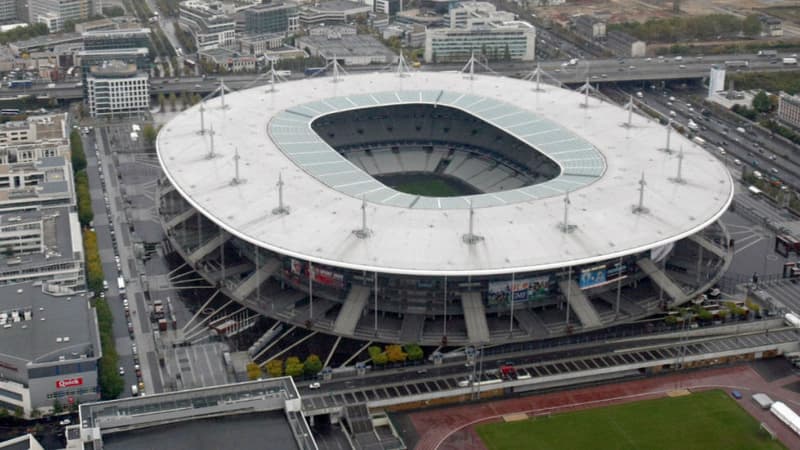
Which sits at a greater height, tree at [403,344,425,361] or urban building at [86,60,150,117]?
urban building at [86,60,150,117]

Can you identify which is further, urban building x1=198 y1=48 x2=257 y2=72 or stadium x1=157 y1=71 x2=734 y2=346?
urban building x1=198 y1=48 x2=257 y2=72

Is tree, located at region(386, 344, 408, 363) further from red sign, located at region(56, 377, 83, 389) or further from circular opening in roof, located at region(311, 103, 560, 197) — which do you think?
circular opening in roof, located at region(311, 103, 560, 197)

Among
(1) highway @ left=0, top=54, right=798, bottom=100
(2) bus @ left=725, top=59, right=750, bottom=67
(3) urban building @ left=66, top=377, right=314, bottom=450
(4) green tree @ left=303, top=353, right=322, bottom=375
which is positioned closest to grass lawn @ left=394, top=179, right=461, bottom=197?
(1) highway @ left=0, top=54, right=798, bottom=100

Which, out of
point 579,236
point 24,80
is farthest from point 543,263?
point 24,80

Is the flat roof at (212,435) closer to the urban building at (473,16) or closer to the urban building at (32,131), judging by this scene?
the urban building at (32,131)

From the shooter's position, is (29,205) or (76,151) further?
(76,151)

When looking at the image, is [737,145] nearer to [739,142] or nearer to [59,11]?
[739,142]

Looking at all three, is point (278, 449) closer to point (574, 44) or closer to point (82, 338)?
point (82, 338)
